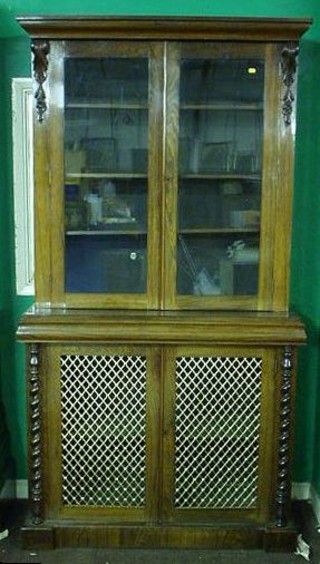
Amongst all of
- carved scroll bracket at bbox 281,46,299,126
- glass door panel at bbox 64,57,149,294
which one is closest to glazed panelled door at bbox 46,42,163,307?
glass door panel at bbox 64,57,149,294

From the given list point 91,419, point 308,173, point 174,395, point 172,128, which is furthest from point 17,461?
point 308,173

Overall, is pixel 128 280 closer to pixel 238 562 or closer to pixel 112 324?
pixel 112 324

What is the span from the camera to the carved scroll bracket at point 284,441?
241 cm

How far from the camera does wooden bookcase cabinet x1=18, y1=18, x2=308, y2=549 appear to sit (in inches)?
93.9

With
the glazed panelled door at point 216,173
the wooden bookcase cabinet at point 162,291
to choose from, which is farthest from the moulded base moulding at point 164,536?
the glazed panelled door at point 216,173

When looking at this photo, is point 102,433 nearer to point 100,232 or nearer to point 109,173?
point 100,232

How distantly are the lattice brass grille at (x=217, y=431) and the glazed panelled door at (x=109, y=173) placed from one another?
382 mm

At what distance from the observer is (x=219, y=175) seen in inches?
98.9

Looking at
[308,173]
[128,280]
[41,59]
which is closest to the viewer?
[41,59]

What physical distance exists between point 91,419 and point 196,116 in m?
1.30

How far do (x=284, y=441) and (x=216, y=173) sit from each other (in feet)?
3.70

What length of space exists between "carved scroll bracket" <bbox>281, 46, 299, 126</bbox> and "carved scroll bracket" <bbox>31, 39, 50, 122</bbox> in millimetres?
922

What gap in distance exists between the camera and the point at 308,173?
2.76 meters

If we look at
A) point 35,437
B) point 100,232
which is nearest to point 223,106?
point 100,232
